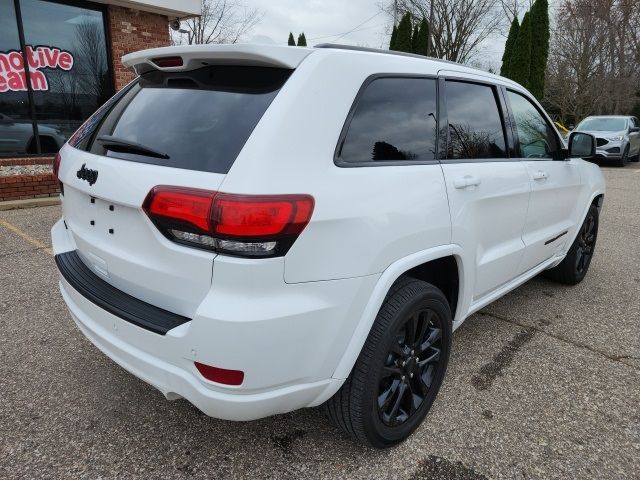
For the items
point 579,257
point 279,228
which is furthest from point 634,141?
point 279,228

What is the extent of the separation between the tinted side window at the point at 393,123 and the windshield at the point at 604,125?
16.5 metres

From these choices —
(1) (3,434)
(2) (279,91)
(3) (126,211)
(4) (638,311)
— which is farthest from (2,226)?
(4) (638,311)

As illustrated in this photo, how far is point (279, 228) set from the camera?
1.64 meters

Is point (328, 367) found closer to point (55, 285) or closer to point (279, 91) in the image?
point (279, 91)

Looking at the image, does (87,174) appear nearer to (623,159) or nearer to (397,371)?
(397,371)

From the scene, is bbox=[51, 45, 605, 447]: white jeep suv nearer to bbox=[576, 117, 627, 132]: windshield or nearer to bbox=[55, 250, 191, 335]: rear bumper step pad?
bbox=[55, 250, 191, 335]: rear bumper step pad

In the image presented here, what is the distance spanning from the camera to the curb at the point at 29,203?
7.01 meters

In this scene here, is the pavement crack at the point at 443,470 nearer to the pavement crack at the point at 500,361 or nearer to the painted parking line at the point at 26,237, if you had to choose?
the pavement crack at the point at 500,361

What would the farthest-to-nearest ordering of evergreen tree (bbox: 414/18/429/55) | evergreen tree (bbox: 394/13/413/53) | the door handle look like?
evergreen tree (bbox: 414/18/429/55) < evergreen tree (bbox: 394/13/413/53) < the door handle

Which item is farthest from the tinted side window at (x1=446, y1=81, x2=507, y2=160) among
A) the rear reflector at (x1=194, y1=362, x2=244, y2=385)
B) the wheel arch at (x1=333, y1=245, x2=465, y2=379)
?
the rear reflector at (x1=194, y1=362, x2=244, y2=385)

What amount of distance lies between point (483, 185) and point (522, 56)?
84.0ft

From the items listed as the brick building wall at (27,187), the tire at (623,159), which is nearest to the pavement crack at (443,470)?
the brick building wall at (27,187)

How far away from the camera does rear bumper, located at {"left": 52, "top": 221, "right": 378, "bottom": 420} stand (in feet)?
5.37

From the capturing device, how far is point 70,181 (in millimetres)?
2287
